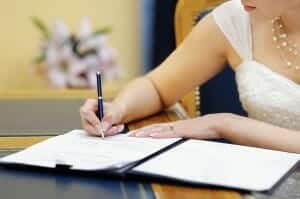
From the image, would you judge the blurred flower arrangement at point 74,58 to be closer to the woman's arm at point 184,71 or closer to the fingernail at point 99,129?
the woman's arm at point 184,71

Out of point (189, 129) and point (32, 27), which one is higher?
point (32, 27)

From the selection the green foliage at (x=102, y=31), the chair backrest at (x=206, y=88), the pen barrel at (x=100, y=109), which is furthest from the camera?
the green foliage at (x=102, y=31)

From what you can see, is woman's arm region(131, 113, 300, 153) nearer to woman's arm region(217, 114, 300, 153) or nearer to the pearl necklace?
woman's arm region(217, 114, 300, 153)

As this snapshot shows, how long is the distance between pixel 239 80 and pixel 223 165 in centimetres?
56

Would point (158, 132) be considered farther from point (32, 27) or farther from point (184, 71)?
point (32, 27)

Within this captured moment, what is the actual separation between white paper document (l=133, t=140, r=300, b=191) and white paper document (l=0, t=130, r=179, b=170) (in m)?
0.04

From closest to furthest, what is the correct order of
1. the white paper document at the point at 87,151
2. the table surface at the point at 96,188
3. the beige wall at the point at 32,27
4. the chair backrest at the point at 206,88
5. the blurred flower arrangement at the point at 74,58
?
1. the table surface at the point at 96,188
2. the white paper document at the point at 87,151
3. the chair backrest at the point at 206,88
4. the blurred flower arrangement at the point at 74,58
5. the beige wall at the point at 32,27

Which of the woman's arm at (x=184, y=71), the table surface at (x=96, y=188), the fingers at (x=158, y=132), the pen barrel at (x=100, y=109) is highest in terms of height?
the woman's arm at (x=184, y=71)

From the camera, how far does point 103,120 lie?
4.25 ft

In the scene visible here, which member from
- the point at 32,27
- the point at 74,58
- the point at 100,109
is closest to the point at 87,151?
the point at 100,109

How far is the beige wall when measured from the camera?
9.45ft

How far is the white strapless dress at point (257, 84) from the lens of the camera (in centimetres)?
140

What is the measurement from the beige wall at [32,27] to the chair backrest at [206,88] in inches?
45.7

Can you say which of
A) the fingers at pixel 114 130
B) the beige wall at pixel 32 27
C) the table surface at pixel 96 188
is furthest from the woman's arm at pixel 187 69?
the beige wall at pixel 32 27
